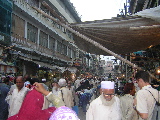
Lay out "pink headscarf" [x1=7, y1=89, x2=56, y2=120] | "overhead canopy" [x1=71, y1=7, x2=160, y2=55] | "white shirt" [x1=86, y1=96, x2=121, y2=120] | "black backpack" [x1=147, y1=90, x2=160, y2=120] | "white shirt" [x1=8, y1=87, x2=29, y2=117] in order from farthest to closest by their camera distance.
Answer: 1. "white shirt" [x1=8, y1=87, x2=29, y2=117]
2. "overhead canopy" [x1=71, y1=7, x2=160, y2=55]
3. "black backpack" [x1=147, y1=90, x2=160, y2=120]
4. "white shirt" [x1=86, y1=96, x2=121, y2=120]
5. "pink headscarf" [x1=7, y1=89, x2=56, y2=120]

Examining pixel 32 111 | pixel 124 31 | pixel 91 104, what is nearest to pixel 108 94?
pixel 91 104

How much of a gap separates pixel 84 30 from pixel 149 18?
1651 millimetres

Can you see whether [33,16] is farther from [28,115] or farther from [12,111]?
[28,115]

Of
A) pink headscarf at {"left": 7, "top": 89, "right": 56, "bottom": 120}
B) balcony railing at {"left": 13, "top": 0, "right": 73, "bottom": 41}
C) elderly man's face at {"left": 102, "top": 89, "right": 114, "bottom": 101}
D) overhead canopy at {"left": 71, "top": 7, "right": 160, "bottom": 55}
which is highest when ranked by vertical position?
balcony railing at {"left": 13, "top": 0, "right": 73, "bottom": 41}

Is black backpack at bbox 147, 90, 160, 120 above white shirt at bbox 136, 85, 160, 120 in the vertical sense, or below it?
below

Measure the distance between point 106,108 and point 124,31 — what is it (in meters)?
2.40

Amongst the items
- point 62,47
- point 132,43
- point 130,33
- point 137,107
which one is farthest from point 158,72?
point 62,47

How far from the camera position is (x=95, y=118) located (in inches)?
129

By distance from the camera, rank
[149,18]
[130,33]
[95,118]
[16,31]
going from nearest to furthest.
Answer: [95,118] < [149,18] < [130,33] < [16,31]

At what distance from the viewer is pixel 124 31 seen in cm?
497

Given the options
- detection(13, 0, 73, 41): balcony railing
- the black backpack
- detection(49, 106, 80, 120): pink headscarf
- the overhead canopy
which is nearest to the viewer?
detection(49, 106, 80, 120): pink headscarf

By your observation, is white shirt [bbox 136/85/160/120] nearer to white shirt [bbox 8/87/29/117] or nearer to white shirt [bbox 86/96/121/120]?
white shirt [bbox 86/96/121/120]

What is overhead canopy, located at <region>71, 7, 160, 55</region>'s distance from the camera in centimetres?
446

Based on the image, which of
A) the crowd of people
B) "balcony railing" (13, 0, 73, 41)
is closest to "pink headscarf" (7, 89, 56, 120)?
the crowd of people
